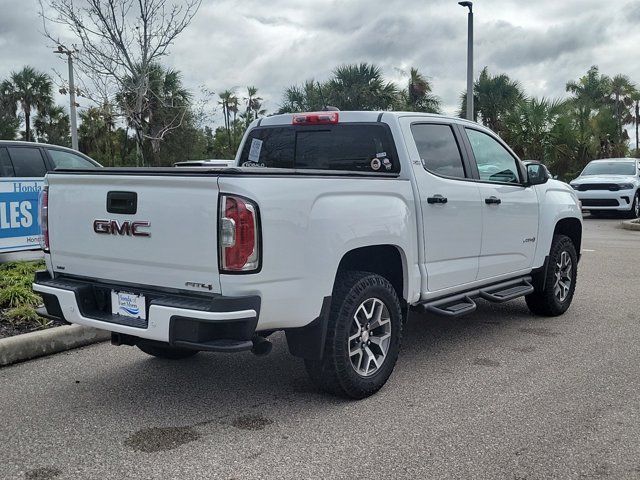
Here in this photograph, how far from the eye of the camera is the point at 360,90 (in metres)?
28.3

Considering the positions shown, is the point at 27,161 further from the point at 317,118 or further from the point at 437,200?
the point at 437,200

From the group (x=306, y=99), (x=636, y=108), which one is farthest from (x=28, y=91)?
(x=636, y=108)

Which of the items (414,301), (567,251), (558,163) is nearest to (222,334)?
(414,301)

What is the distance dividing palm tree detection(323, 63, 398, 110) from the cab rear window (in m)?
23.4

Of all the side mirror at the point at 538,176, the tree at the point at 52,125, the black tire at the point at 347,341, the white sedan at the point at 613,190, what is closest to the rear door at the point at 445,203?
the black tire at the point at 347,341

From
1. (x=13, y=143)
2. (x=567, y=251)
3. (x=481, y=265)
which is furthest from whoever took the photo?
(x=13, y=143)

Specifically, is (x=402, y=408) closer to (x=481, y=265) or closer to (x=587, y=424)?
(x=587, y=424)

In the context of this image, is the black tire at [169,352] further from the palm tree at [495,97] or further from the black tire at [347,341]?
the palm tree at [495,97]

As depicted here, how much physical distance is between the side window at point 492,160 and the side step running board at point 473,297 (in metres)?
0.91

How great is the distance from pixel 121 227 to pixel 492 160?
337 centimetres

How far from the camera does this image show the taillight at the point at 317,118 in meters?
5.00

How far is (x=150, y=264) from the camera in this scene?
149 inches

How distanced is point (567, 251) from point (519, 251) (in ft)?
3.43

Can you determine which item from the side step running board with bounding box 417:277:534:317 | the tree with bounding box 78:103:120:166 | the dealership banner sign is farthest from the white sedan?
the tree with bounding box 78:103:120:166
